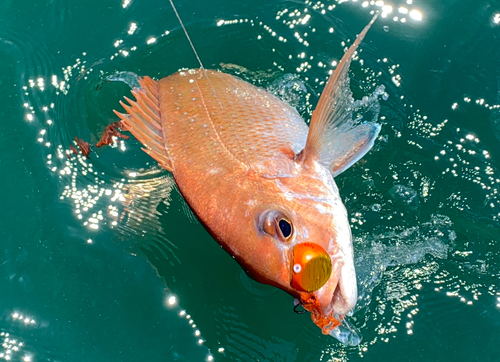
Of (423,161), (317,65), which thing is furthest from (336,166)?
(317,65)

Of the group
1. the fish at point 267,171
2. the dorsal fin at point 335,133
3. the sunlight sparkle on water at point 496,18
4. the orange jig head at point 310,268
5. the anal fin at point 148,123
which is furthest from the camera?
the sunlight sparkle on water at point 496,18

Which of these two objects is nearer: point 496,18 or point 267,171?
point 267,171

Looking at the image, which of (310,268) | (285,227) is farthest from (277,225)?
→ (310,268)

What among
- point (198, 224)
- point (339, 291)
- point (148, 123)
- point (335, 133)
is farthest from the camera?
point (198, 224)

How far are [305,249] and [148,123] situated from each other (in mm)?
1414

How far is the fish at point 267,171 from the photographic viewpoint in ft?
7.90

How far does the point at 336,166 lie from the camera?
3.04 metres

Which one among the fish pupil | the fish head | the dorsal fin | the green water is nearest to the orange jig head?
the fish head

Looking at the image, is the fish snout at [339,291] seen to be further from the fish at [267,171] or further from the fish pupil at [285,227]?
the fish pupil at [285,227]

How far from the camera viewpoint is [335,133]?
9.61ft

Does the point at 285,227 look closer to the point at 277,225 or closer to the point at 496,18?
the point at 277,225

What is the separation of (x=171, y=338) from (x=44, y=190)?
1.71 metres

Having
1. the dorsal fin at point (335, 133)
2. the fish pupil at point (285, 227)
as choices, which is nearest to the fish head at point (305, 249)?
the fish pupil at point (285, 227)

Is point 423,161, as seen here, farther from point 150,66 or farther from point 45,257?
point 45,257
